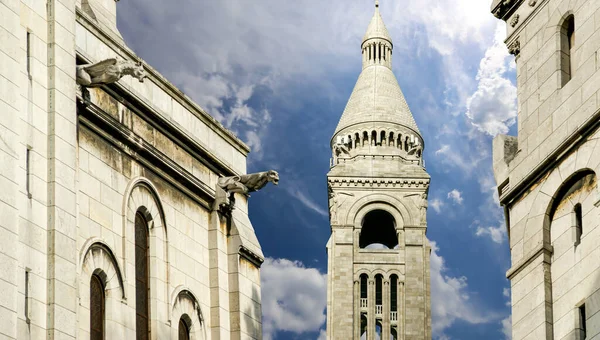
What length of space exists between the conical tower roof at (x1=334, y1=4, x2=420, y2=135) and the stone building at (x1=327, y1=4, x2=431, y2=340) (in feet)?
0.52

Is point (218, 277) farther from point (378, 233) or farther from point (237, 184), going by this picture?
point (378, 233)

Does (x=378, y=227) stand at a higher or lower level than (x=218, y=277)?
higher

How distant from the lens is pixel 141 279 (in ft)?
132

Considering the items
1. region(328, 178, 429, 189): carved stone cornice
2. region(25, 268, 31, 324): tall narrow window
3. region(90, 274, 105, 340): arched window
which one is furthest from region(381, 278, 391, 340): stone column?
region(25, 268, 31, 324): tall narrow window

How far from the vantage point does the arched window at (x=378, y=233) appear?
15000cm

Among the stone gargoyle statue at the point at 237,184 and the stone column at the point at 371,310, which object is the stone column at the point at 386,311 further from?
the stone gargoyle statue at the point at 237,184

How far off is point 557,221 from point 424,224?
105m

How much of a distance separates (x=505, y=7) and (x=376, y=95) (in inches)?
4324

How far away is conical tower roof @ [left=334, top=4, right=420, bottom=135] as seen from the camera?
152 metres

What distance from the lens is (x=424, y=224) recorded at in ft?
474

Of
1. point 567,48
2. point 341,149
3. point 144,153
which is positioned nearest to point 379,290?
point 341,149

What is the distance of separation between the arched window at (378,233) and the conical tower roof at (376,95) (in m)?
8.93

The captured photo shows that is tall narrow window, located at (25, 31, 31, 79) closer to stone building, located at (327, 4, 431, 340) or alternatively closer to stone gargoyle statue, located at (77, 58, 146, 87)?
stone gargoyle statue, located at (77, 58, 146, 87)

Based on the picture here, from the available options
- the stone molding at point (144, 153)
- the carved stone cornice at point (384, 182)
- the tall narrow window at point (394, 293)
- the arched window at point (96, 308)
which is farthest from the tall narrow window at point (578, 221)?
the carved stone cornice at point (384, 182)
